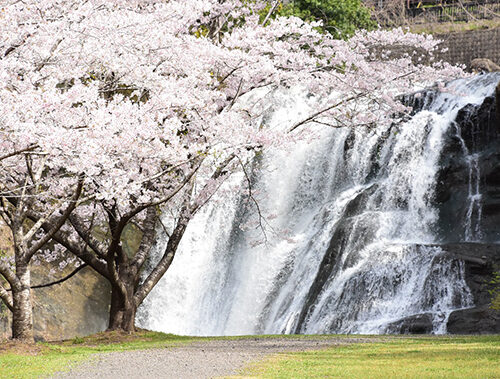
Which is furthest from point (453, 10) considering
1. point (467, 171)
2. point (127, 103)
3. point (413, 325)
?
point (127, 103)

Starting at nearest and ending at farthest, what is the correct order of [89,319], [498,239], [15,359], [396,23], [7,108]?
[7,108] < [15,359] < [498,239] < [89,319] < [396,23]

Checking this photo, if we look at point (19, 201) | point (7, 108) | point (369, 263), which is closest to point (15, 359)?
point (19, 201)

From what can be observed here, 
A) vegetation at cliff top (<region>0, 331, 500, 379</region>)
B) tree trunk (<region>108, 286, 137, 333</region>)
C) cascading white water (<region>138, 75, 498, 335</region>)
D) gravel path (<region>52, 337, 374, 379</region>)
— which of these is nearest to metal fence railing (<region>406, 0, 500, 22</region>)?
cascading white water (<region>138, 75, 498, 335</region>)

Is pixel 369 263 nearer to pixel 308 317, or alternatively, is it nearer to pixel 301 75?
pixel 308 317

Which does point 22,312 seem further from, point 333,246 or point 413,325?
point 333,246

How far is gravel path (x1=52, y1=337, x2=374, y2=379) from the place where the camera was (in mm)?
8500

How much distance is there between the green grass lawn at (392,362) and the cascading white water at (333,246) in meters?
4.19

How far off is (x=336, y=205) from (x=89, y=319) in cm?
746

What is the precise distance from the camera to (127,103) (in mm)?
11188

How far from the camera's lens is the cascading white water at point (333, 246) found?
16312 mm

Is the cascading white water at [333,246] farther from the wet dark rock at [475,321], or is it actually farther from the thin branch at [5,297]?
the thin branch at [5,297]

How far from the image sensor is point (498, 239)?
1834 centimetres

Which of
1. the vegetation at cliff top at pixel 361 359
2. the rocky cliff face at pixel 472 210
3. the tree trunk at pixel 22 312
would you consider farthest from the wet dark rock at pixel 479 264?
the tree trunk at pixel 22 312

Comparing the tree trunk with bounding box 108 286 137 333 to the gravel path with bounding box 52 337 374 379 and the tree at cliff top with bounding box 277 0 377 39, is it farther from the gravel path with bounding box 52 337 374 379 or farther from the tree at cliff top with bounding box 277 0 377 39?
the tree at cliff top with bounding box 277 0 377 39
